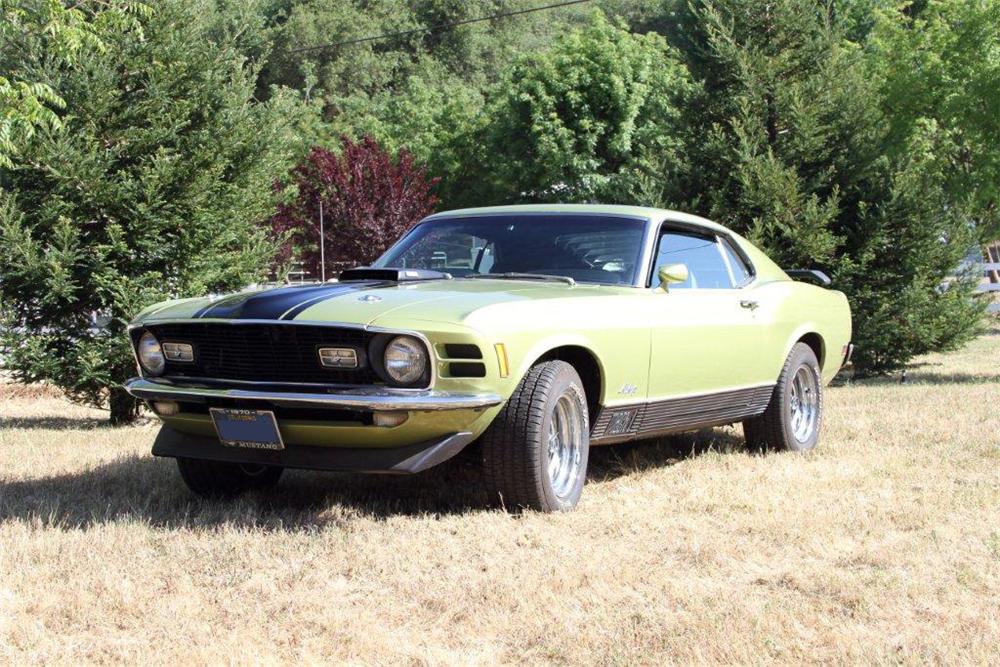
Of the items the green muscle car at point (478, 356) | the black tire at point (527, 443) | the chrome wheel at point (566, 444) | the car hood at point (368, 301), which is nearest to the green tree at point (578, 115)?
the green muscle car at point (478, 356)

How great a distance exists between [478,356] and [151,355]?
5.65 feet

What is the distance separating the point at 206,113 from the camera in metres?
10.9

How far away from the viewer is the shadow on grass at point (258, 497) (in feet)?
17.2

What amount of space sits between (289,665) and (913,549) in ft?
8.33

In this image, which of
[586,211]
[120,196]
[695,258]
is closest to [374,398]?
[586,211]

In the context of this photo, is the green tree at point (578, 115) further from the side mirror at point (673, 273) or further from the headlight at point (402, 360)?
the headlight at point (402, 360)

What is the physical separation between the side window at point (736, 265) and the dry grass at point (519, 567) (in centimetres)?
114

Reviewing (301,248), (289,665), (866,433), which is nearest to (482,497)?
(289,665)

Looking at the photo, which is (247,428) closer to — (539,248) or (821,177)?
(539,248)

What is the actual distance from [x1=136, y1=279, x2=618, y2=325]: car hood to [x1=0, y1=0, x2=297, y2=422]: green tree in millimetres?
4772

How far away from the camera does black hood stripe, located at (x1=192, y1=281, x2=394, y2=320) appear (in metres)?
5.06

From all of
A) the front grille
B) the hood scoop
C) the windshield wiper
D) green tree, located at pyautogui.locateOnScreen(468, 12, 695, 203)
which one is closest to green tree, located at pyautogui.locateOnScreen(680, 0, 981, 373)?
the windshield wiper

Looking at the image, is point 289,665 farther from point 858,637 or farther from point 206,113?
point 206,113

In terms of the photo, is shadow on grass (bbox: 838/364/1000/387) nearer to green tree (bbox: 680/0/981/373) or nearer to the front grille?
green tree (bbox: 680/0/981/373)
